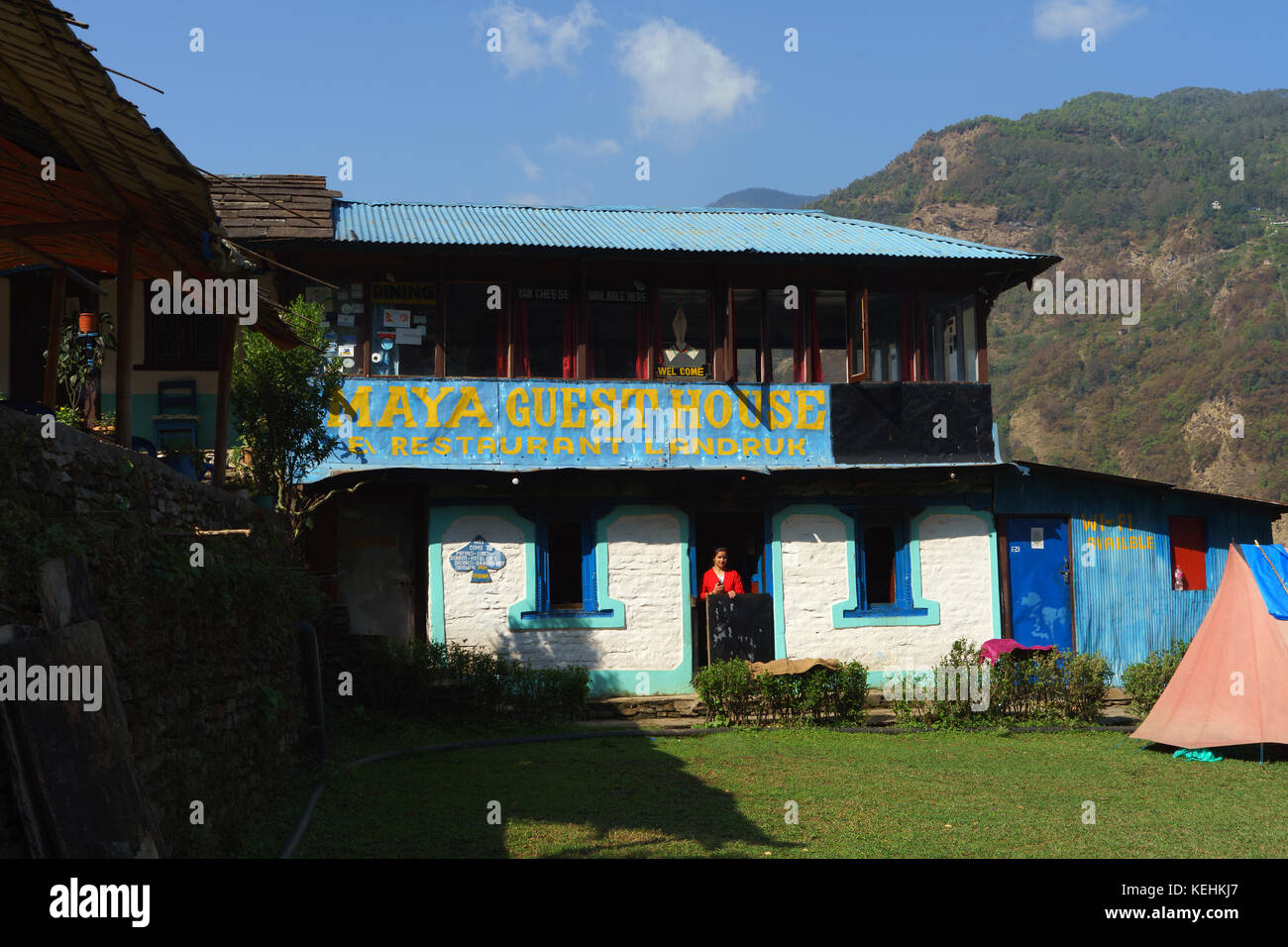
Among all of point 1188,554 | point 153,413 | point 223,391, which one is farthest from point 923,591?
point 153,413

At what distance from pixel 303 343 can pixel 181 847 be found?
7.04m

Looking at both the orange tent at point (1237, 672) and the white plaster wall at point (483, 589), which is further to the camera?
the white plaster wall at point (483, 589)

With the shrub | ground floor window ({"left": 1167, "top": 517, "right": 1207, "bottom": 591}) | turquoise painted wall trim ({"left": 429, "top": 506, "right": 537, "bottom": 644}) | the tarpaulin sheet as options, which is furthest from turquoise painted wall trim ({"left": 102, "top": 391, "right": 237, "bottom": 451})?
ground floor window ({"left": 1167, "top": 517, "right": 1207, "bottom": 591})

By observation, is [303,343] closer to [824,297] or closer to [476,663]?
[476,663]

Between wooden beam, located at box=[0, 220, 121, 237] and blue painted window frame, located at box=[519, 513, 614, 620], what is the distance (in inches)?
355

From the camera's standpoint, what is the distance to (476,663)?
15195mm

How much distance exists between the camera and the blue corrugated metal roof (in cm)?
1748

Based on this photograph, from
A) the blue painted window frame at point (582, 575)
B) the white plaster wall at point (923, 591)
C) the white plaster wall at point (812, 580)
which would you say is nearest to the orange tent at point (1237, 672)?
the white plaster wall at point (923, 591)

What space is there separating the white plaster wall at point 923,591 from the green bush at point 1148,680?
82.2 inches

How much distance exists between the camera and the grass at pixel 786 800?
8.60 metres

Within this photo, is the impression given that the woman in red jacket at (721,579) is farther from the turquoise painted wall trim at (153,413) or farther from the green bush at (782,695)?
the turquoise painted wall trim at (153,413)
